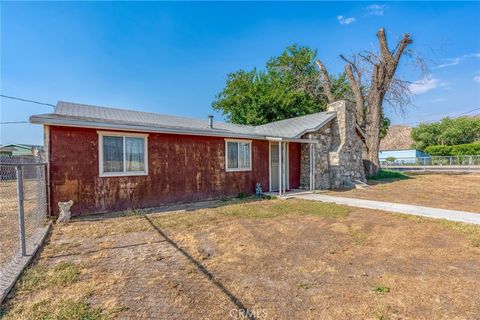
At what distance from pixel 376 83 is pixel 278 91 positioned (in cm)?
785

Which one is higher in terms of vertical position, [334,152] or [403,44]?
[403,44]

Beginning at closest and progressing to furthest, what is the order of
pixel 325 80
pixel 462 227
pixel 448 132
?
1. pixel 462 227
2. pixel 325 80
3. pixel 448 132

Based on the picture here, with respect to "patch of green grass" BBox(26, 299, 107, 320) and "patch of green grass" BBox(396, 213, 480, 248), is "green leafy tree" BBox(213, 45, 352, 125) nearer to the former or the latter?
"patch of green grass" BBox(396, 213, 480, 248)

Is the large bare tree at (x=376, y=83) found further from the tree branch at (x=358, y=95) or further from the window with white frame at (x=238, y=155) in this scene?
the window with white frame at (x=238, y=155)

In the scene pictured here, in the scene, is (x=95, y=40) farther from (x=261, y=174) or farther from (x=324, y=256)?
(x=324, y=256)

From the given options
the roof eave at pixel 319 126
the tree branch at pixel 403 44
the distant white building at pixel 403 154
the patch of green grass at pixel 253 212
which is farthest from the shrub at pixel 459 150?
the patch of green grass at pixel 253 212

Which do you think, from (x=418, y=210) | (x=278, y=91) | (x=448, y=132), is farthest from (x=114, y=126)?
(x=448, y=132)

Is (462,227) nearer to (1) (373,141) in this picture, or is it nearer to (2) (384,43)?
(1) (373,141)

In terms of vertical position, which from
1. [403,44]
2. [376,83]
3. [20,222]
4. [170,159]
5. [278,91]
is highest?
[403,44]

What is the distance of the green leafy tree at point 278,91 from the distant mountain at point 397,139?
4745 centimetres

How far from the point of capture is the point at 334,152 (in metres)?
12.2

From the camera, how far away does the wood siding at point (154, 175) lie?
256 inches

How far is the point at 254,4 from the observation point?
13820mm

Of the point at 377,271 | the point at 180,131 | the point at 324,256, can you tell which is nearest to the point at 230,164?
the point at 180,131
